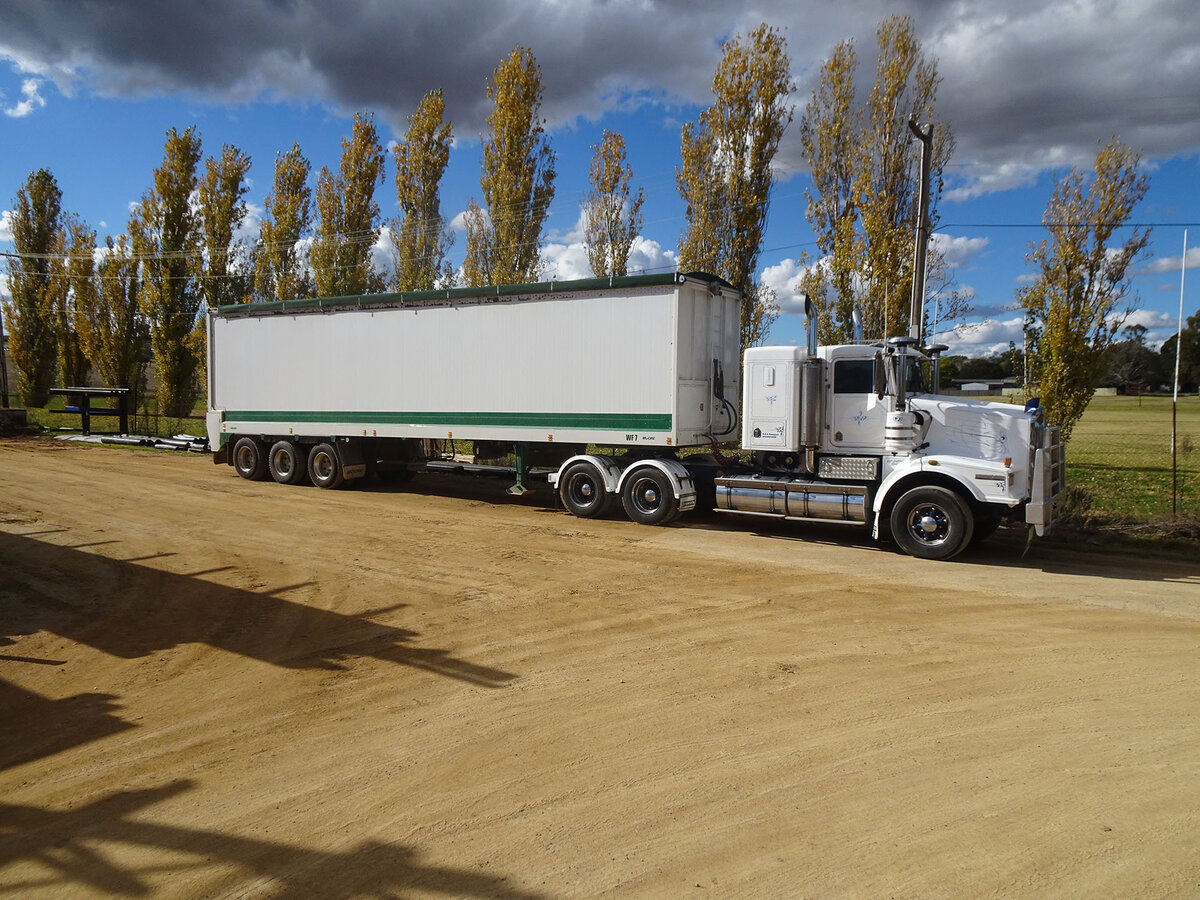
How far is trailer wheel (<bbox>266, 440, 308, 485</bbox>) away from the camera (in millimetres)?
17516

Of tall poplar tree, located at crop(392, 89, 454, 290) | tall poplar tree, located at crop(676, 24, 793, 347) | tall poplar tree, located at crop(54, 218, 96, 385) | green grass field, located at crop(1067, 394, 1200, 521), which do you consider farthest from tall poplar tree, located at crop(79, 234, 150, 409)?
green grass field, located at crop(1067, 394, 1200, 521)

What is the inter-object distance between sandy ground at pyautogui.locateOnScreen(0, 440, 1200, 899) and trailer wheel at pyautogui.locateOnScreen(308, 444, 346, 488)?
21.6ft

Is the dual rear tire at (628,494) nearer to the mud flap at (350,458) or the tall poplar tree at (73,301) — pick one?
the mud flap at (350,458)

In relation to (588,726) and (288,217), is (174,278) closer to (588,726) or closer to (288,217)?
(288,217)

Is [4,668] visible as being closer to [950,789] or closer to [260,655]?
[260,655]

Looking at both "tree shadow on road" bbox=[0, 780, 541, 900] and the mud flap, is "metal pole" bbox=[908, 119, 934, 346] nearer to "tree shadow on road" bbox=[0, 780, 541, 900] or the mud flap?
the mud flap

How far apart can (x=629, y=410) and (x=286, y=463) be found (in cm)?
880

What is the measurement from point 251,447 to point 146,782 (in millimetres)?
15061

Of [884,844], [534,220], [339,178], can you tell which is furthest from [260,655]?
[339,178]

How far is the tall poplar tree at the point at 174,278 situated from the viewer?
3641 cm

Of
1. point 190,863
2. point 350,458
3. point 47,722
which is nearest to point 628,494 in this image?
point 350,458

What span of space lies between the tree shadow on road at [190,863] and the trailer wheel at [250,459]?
49.1ft

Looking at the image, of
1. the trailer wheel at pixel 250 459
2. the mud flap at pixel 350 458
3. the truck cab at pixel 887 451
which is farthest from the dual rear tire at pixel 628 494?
the trailer wheel at pixel 250 459

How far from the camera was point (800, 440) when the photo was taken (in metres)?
12.1
